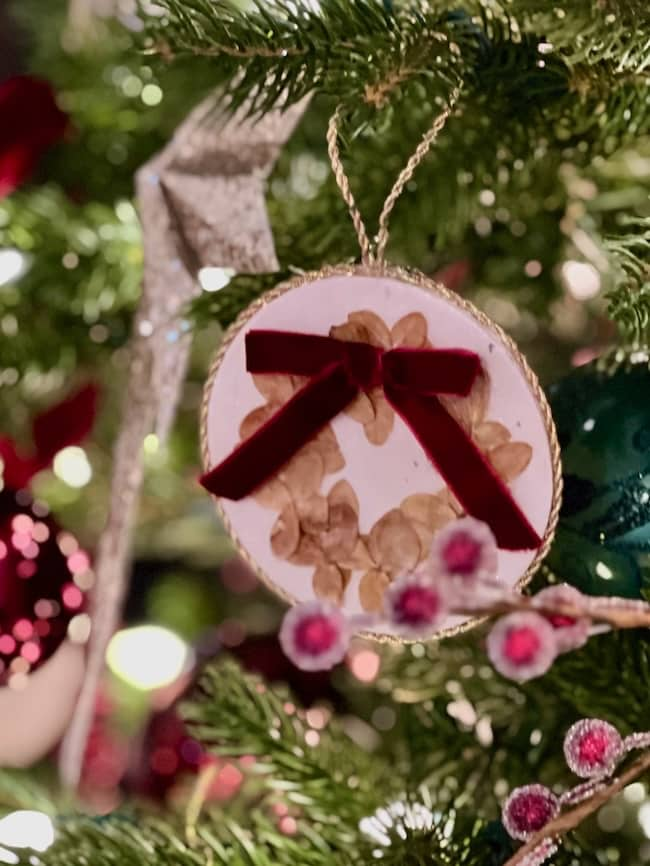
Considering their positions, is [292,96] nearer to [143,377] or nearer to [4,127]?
[143,377]

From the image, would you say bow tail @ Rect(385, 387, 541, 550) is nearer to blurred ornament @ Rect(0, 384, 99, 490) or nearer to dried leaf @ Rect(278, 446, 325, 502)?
dried leaf @ Rect(278, 446, 325, 502)

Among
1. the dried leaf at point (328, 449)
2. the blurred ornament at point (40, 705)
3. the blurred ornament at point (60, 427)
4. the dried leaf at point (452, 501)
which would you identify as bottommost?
the blurred ornament at point (40, 705)

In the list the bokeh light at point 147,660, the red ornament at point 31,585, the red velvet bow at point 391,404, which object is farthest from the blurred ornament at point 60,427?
the red velvet bow at point 391,404

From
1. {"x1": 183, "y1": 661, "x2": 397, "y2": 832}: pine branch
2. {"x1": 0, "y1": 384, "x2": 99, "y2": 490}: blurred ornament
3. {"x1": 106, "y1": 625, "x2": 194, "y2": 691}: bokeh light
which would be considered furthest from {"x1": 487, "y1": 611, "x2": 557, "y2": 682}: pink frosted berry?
{"x1": 106, "y1": 625, "x2": 194, "y2": 691}: bokeh light

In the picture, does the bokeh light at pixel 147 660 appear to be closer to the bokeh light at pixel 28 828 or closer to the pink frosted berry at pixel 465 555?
the bokeh light at pixel 28 828

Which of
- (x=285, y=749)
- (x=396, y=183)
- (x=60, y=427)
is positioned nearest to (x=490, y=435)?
(x=396, y=183)
